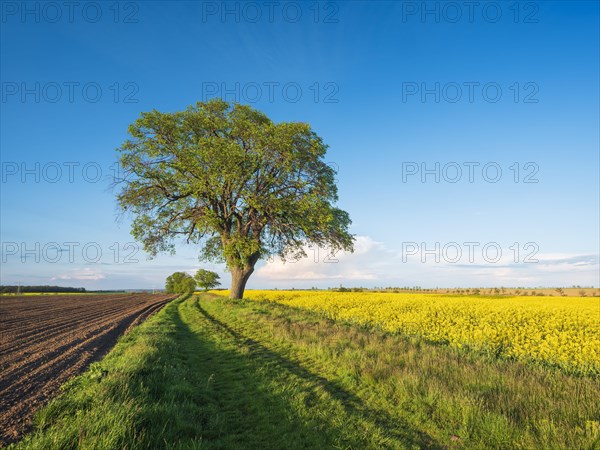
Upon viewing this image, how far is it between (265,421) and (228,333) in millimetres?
9519

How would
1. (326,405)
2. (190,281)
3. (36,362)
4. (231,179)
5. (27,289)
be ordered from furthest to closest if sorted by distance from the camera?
(190,281) → (27,289) → (231,179) → (36,362) → (326,405)

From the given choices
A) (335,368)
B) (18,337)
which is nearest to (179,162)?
(18,337)

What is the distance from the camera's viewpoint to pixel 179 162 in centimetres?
2472

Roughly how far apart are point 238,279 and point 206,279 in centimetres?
7816

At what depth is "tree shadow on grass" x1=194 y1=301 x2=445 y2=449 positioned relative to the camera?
16.5 feet

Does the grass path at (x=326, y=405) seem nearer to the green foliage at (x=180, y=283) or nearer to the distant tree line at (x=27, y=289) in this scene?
the green foliage at (x=180, y=283)

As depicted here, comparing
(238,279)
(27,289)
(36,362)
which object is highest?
(238,279)

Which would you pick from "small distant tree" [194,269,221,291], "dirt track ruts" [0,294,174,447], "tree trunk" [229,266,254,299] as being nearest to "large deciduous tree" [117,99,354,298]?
"tree trunk" [229,266,254,299]

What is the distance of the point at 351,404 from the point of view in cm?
641

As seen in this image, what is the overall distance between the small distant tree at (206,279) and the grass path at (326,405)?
314 feet

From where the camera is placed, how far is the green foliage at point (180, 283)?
106062 millimetres

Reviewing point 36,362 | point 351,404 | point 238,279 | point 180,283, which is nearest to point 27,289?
point 180,283

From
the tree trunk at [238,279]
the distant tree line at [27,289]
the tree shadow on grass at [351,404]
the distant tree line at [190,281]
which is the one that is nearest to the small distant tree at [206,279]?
the distant tree line at [190,281]

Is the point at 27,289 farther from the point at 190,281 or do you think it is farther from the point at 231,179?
the point at 231,179
